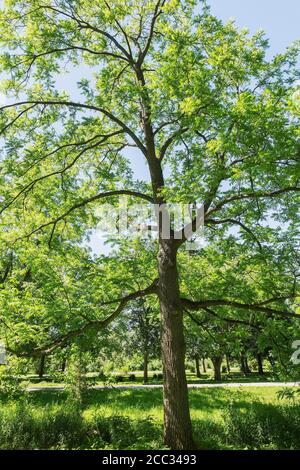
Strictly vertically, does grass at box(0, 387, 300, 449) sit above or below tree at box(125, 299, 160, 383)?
below

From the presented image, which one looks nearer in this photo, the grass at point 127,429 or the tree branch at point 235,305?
the tree branch at point 235,305

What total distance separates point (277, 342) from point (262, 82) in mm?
6051

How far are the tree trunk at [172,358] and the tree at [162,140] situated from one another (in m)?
0.02

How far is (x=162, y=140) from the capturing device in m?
11.6

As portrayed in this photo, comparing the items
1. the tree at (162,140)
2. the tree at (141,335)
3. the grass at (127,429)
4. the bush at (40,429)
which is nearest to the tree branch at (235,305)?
the tree at (162,140)

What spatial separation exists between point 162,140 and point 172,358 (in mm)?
6592

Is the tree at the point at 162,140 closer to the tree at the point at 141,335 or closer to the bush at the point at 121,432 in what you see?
the bush at the point at 121,432

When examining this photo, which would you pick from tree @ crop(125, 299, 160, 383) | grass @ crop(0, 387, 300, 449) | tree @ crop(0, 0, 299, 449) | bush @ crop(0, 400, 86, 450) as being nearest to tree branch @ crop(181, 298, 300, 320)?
tree @ crop(0, 0, 299, 449)

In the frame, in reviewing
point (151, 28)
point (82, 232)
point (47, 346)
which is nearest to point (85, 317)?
point (47, 346)

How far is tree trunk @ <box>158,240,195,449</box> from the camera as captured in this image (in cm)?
773

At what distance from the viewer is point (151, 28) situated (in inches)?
404

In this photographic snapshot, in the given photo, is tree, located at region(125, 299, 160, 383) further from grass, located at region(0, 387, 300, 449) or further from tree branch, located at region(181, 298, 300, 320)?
tree branch, located at region(181, 298, 300, 320)

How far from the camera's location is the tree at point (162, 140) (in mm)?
6750

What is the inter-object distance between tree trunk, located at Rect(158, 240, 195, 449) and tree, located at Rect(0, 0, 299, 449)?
0.02 m
